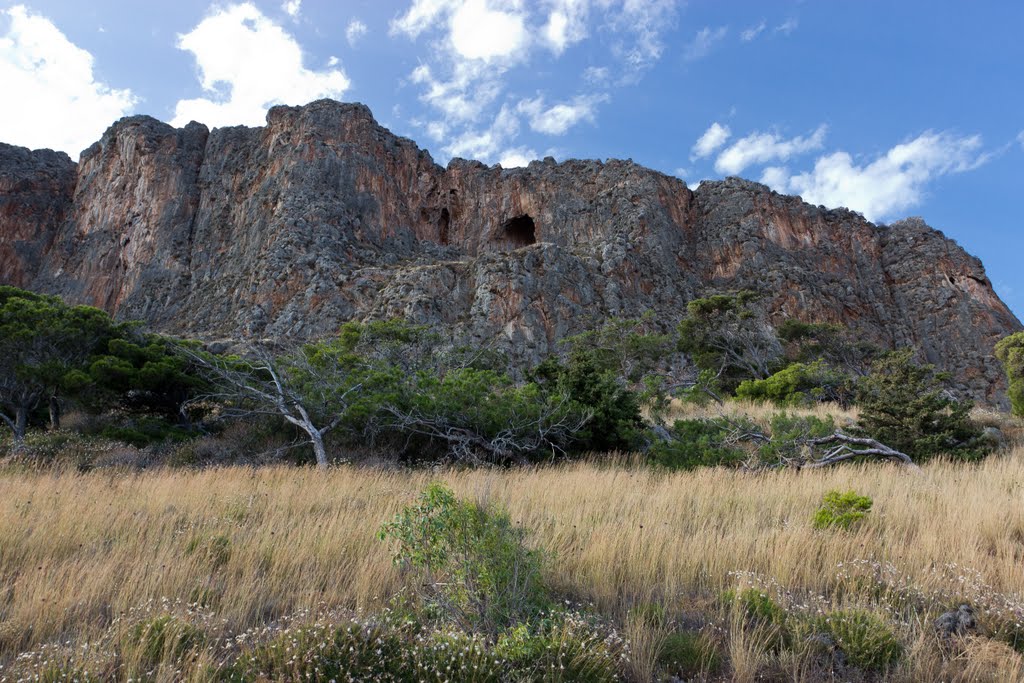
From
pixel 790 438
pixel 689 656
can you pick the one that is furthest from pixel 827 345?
pixel 689 656

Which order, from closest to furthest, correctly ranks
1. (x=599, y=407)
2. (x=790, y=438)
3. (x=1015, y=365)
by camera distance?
(x=790, y=438) → (x=599, y=407) → (x=1015, y=365)

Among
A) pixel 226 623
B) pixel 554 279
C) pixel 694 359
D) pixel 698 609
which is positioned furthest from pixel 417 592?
pixel 554 279

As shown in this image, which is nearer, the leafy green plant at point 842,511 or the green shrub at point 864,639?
the green shrub at point 864,639

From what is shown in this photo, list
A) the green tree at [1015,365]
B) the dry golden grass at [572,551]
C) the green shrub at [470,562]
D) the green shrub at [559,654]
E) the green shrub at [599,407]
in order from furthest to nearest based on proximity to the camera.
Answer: the green tree at [1015,365] < the green shrub at [599,407] < the dry golden grass at [572,551] < the green shrub at [470,562] < the green shrub at [559,654]

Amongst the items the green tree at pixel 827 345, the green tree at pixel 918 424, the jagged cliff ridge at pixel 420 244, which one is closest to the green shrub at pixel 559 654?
the green tree at pixel 918 424

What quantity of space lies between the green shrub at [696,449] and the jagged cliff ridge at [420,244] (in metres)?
24.6

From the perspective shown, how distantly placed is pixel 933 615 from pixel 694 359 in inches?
1148

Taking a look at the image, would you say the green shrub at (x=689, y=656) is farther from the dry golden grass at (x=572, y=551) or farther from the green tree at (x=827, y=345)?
the green tree at (x=827, y=345)

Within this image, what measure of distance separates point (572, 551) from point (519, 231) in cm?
5511

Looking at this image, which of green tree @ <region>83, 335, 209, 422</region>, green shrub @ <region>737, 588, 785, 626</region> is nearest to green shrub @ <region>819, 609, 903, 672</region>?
green shrub @ <region>737, 588, 785, 626</region>

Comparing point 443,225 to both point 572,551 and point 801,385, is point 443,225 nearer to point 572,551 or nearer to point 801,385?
point 801,385

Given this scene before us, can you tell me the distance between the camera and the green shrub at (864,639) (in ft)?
9.16

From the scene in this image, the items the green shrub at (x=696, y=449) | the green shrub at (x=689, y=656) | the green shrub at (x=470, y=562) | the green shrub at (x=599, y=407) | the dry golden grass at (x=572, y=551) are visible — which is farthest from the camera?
the green shrub at (x=599, y=407)

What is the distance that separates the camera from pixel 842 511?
4855 mm
